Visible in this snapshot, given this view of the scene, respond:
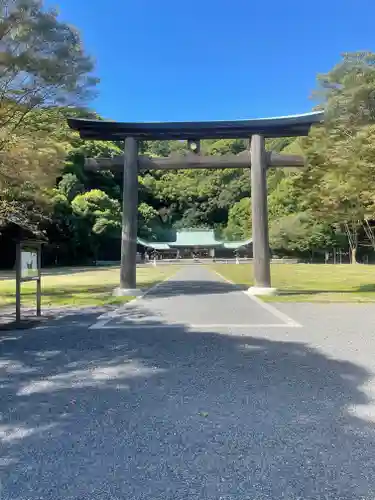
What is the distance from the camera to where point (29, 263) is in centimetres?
809

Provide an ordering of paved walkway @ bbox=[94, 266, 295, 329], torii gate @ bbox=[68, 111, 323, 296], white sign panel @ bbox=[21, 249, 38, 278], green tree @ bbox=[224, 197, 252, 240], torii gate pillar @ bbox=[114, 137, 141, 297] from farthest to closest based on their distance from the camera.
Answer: green tree @ bbox=[224, 197, 252, 240]
torii gate pillar @ bbox=[114, 137, 141, 297]
torii gate @ bbox=[68, 111, 323, 296]
white sign panel @ bbox=[21, 249, 38, 278]
paved walkway @ bbox=[94, 266, 295, 329]

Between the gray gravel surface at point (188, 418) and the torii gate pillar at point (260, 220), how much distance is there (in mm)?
6171

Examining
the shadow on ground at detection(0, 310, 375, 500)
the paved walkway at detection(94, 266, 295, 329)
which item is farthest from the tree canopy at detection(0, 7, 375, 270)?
the shadow on ground at detection(0, 310, 375, 500)

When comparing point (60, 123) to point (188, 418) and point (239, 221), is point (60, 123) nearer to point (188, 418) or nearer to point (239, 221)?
point (188, 418)

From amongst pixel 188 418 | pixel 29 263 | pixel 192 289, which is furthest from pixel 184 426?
pixel 192 289

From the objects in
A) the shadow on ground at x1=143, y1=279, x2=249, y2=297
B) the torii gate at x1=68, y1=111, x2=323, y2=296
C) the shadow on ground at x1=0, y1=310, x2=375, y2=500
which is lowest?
the shadow on ground at x1=0, y1=310, x2=375, y2=500

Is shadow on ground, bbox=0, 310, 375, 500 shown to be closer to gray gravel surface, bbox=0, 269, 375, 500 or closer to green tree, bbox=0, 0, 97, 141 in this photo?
gray gravel surface, bbox=0, 269, 375, 500

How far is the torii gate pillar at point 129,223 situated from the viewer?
476 inches

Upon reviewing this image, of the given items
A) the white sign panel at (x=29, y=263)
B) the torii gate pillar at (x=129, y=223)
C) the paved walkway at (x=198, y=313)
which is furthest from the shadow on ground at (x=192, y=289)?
the white sign panel at (x=29, y=263)

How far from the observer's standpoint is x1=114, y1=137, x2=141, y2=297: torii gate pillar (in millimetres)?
12078

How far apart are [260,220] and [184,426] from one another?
9.53 metres

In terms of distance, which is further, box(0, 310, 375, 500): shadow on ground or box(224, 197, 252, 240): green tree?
box(224, 197, 252, 240): green tree

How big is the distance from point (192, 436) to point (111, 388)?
3.92 feet

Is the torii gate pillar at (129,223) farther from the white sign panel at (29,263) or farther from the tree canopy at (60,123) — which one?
the white sign panel at (29,263)
